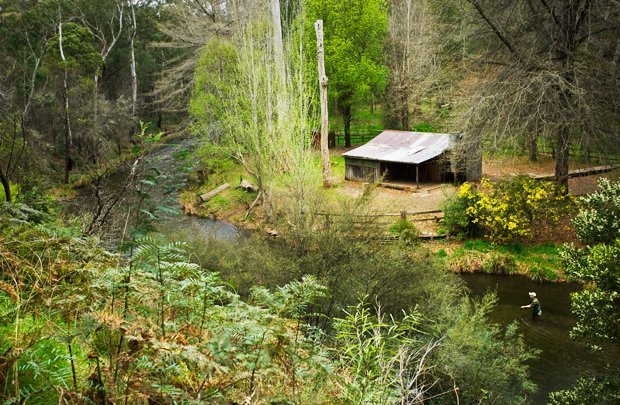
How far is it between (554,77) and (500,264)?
246 inches

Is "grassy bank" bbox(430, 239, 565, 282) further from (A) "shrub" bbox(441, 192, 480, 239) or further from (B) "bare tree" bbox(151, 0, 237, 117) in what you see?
(B) "bare tree" bbox(151, 0, 237, 117)

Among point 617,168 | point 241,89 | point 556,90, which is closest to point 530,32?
point 556,90

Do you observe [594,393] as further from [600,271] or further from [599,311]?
[600,271]

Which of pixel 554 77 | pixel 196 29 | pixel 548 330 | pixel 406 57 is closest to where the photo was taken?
pixel 548 330

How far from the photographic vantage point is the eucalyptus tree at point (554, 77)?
16.5 metres

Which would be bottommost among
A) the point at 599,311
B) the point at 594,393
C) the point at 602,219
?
the point at 594,393

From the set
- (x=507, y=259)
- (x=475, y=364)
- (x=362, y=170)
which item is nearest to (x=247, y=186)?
(x=362, y=170)

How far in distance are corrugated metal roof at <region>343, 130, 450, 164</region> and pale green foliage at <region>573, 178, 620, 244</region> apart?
47.6 ft

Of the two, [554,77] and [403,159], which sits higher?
[554,77]

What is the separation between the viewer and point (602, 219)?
938 cm

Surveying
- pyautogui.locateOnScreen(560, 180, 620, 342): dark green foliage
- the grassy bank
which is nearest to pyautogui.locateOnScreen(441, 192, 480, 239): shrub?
the grassy bank

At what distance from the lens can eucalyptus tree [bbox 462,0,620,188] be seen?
1650 cm

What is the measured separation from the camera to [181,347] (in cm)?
276

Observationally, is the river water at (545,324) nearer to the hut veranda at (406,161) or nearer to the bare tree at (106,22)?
the hut veranda at (406,161)
